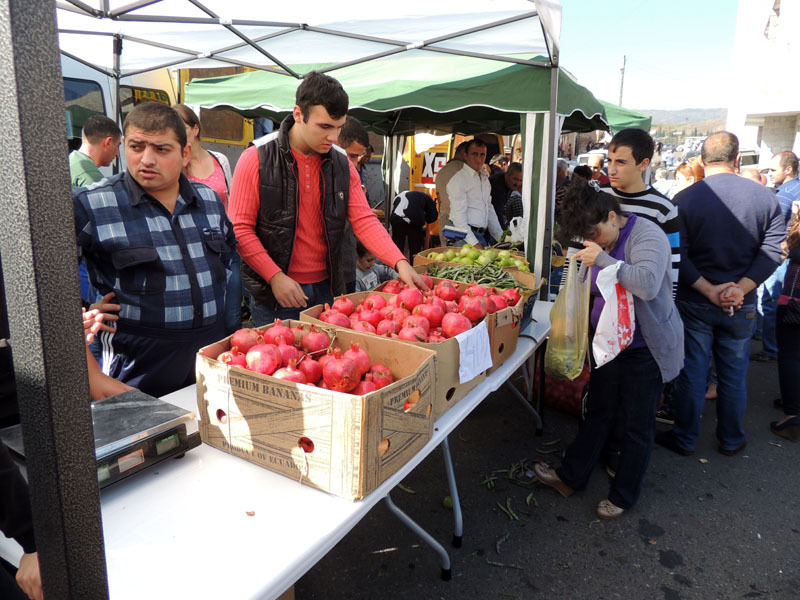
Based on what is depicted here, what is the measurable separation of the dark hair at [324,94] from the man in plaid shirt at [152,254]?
0.67 m

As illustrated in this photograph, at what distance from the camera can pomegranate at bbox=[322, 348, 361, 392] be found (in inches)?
65.2

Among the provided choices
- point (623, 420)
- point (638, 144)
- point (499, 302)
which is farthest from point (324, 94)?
point (623, 420)

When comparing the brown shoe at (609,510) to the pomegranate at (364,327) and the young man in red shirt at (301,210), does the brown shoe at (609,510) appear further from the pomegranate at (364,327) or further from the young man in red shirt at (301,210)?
the pomegranate at (364,327)

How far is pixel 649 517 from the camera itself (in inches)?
127

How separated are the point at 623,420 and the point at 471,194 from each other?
136 inches

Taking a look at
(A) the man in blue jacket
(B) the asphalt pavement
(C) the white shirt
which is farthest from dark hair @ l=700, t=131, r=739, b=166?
(C) the white shirt

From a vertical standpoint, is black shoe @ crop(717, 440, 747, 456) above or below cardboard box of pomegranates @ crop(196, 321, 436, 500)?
below

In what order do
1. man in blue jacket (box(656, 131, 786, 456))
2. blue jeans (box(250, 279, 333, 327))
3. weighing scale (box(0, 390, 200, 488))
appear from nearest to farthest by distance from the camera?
weighing scale (box(0, 390, 200, 488))
blue jeans (box(250, 279, 333, 327))
man in blue jacket (box(656, 131, 786, 456))

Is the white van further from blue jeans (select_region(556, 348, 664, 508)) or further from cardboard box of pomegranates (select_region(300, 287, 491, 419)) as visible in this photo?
blue jeans (select_region(556, 348, 664, 508))

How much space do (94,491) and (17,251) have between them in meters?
→ 0.33

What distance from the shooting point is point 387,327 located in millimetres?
2223

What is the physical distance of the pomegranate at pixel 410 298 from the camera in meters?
2.53

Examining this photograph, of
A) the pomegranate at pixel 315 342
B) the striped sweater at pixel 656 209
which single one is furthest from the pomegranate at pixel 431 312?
the striped sweater at pixel 656 209

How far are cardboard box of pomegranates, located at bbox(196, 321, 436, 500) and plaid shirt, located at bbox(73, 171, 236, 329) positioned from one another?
1.36ft
